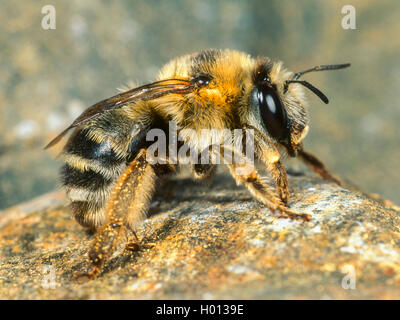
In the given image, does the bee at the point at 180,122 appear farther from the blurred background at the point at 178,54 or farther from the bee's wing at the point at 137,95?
the blurred background at the point at 178,54

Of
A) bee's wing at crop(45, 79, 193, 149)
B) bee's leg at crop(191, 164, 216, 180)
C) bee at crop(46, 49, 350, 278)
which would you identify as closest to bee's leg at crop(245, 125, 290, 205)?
bee at crop(46, 49, 350, 278)

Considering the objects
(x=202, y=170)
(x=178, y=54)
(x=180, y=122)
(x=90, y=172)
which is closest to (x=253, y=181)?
(x=202, y=170)

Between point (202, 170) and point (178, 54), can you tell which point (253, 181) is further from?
point (178, 54)

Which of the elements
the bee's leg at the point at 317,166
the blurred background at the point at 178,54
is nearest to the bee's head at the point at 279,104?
the bee's leg at the point at 317,166

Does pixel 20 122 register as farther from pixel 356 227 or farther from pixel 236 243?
pixel 356 227

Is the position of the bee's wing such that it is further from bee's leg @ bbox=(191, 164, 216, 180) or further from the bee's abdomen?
bee's leg @ bbox=(191, 164, 216, 180)
